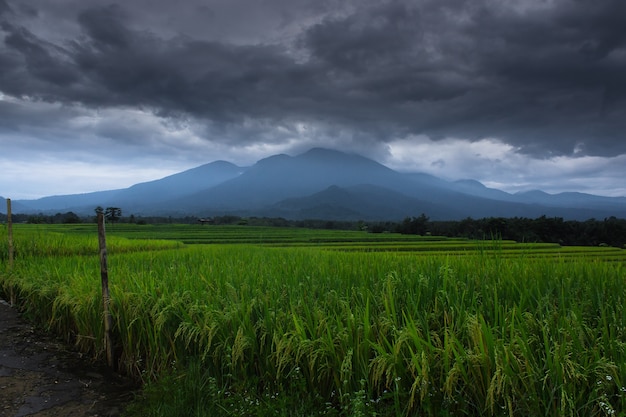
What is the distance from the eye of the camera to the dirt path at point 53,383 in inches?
157

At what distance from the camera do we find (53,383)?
4609mm

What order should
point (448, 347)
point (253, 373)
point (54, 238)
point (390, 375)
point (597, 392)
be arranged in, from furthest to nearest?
1. point (54, 238)
2. point (253, 373)
3. point (390, 375)
4. point (448, 347)
5. point (597, 392)

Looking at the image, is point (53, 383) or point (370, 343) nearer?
point (370, 343)

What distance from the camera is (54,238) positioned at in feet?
45.9

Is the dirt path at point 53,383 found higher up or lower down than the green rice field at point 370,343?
lower down

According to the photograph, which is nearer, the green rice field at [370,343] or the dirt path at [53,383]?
the green rice field at [370,343]

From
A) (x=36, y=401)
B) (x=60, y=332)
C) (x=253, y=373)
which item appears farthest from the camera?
(x=60, y=332)

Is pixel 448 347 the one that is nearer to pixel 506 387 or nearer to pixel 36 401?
pixel 506 387

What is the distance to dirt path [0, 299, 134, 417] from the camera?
4000 mm

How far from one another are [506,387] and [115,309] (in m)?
4.95

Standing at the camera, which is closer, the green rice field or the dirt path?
the green rice field

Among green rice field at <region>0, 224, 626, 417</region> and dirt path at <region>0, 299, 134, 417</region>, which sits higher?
green rice field at <region>0, 224, 626, 417</region>

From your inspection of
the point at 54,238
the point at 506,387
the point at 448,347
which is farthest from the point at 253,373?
the point at 54,238

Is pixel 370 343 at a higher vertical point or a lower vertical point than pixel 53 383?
higher
